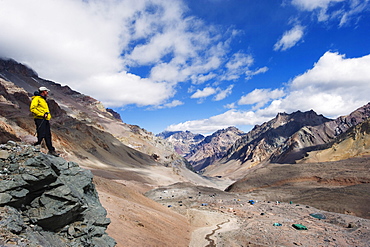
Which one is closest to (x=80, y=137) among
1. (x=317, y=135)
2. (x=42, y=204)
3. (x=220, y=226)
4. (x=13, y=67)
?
(x=220, y=226)

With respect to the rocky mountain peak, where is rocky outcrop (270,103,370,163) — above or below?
below

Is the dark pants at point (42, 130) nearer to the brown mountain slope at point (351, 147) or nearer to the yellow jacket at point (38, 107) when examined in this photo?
the yellow jacket at point (38, 107)

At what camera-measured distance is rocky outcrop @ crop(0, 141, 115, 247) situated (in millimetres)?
4785

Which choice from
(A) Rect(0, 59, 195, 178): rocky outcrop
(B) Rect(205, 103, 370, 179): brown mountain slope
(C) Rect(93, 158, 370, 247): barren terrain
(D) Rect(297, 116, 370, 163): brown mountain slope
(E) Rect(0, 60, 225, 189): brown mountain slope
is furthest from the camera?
(B) Rect(205, 103, 370, 179): brown mountain slope

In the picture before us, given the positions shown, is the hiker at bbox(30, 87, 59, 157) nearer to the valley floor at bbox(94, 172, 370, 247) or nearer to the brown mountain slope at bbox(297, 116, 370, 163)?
the valley floor at bbox(94, 172, 370, 247)

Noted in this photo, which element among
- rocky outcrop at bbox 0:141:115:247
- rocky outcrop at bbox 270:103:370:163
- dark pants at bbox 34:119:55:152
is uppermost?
rocky outcrop at bbox 270:103:370:163

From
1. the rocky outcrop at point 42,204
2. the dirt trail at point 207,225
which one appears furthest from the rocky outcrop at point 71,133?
the rocky outcrop at point 42,204

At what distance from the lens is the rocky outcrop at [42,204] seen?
4785 mm

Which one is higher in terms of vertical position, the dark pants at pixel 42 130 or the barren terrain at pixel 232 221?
the dark pants at pixel 42 130

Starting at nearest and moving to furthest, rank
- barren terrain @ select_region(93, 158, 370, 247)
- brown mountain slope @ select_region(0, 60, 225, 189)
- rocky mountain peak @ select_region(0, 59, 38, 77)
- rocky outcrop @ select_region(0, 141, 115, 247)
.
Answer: rocky outcrop @ select_region(0, 141, 115, 247)
barren terrain @ select_region(93, 158, 370, 247)
brown mountain slope @ select_region(0, 60, 225, 189)
rocky mountain peak @ select_region(0, 59, 38, 77)

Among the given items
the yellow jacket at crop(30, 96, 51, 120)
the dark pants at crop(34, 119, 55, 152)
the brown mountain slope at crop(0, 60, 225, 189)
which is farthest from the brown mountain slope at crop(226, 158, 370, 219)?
the yellow jacket at crop(30, 96, 51, 120)

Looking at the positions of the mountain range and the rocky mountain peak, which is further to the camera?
the rocky mountain peak

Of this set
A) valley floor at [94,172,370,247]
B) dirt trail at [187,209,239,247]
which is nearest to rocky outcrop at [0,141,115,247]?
valley floor at [94,172,370,247]

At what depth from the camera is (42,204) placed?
5.56 metres
